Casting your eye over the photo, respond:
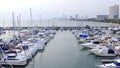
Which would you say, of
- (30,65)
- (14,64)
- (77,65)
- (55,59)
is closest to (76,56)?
(55,59)

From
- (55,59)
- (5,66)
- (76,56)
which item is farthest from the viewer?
(76,56)

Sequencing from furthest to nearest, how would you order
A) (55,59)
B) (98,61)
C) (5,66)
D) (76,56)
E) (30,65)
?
(76,56) < (55,59) < (98,61) < (30,65) < (5,66)

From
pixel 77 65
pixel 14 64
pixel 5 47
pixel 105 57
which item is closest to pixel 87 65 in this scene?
pixel 77 65

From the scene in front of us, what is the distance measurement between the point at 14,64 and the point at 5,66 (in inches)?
37.9

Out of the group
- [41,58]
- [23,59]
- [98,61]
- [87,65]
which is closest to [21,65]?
[23,59]

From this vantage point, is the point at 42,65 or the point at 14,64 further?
the point at 42,65

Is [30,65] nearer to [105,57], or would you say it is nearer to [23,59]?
[23,59]

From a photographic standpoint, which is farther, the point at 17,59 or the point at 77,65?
the point at 77,65

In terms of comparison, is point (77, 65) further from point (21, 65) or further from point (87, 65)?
point (21, 65)

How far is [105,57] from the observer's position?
28031mm

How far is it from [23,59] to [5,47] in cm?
821

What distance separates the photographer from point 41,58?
28.8 meters

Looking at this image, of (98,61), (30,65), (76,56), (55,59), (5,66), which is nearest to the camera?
(5,66)

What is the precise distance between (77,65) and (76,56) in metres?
5.68
